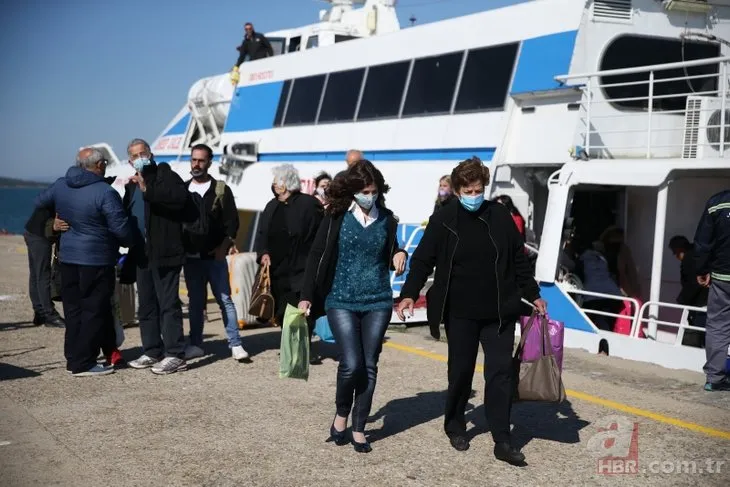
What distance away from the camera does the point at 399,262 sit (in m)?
5.52

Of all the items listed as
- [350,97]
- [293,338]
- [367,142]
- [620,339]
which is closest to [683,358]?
[620,339]

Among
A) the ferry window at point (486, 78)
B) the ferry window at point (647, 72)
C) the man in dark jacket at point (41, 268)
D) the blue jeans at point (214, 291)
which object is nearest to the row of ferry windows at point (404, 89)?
the ferry window at point (486, 78)

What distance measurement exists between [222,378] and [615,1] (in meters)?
6.86

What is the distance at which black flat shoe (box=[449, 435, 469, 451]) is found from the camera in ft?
18.2

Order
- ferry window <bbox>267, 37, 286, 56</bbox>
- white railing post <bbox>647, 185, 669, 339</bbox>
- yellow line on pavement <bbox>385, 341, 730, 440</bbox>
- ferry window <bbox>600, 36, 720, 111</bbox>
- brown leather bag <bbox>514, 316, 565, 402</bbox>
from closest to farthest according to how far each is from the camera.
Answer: brown leather bag <bbox>514, 316, 565, 402</bbox>
yellow line on pavement <bbox>385, 341, 730, 440</bbox>
white railing post <bbox>647, 185, 669, 339</bbox>
ferry window <bbox>600, 36, 720, 111</bbox>
ferry window <bbox>267, 37, 286, 56</bbox>

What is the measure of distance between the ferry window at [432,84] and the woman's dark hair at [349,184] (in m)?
6.70

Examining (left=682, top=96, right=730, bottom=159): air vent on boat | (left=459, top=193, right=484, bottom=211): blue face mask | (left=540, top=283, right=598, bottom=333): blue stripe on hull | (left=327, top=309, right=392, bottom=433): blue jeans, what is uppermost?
(left=682, top=96, right=730, bottom=159): air vent on boat

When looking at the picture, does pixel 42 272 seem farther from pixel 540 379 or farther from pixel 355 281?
pixel 540 379

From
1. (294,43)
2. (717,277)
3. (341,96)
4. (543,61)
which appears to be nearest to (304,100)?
(341,96)

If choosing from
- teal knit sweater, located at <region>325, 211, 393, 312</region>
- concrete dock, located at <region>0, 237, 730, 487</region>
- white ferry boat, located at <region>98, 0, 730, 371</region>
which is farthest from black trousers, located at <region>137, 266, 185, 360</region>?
white ferry boat, located at <region>98, 0, 730, 371</region>

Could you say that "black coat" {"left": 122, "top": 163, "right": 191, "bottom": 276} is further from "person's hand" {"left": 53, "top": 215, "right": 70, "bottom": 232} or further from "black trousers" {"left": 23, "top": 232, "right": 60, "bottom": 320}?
"black trousers" {"left": 23, "top": 232, "right": 60, "bottom": 320}

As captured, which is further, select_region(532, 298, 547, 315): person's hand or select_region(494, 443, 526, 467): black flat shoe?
select_region(532, 298, 547, 315): person's hand

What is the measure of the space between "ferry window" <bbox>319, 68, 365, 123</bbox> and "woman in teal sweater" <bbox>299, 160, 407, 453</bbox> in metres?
8.49

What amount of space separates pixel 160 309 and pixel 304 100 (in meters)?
8.01
